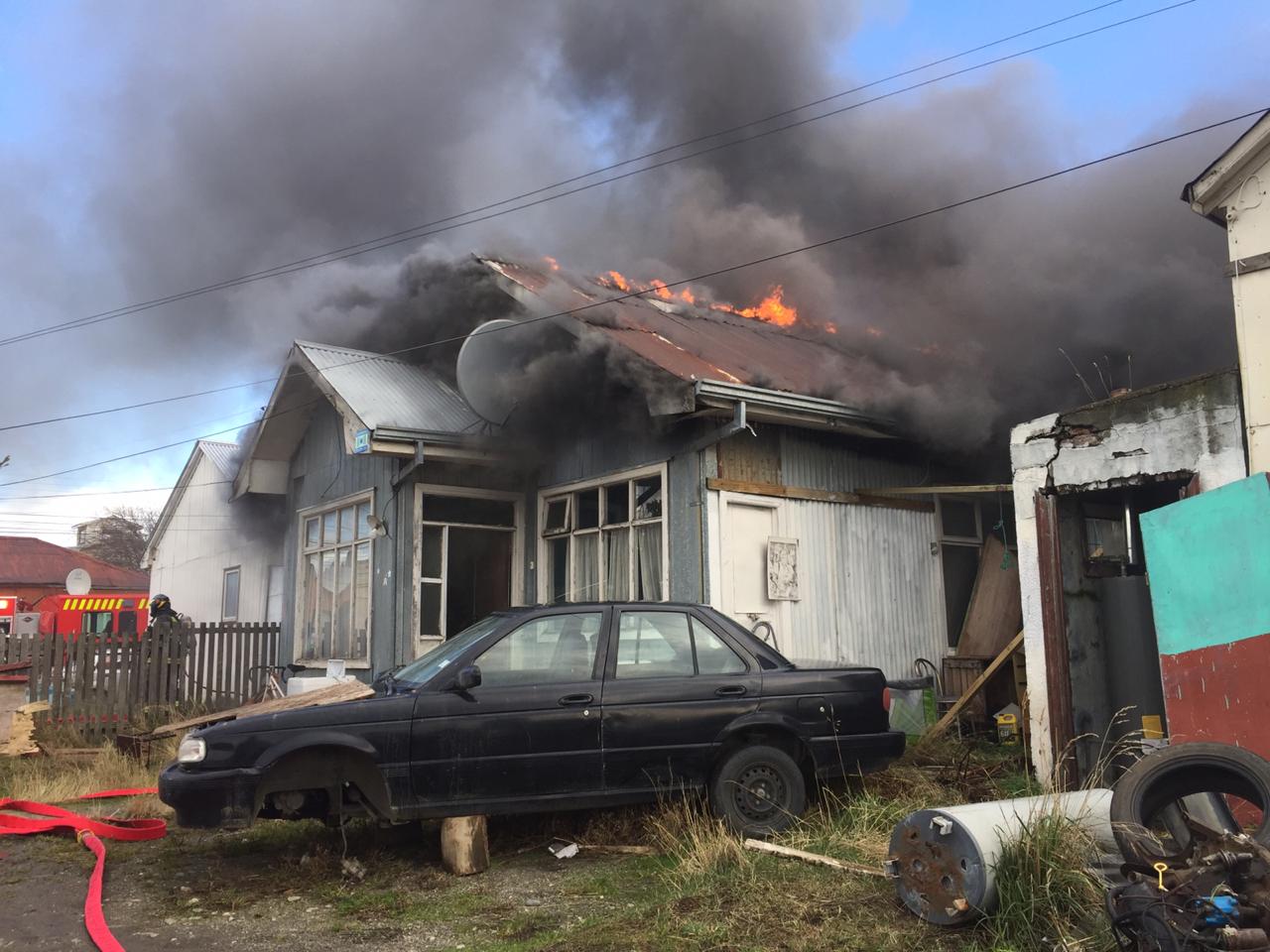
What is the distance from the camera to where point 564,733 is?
610 cm

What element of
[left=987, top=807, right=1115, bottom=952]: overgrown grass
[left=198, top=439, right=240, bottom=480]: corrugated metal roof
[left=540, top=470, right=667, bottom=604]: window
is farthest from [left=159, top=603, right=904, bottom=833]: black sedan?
[left=198, top=439, right=240, bottom=480]: corrugated metal roof

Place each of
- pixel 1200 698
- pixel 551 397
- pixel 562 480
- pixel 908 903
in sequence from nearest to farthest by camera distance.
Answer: pixel 908 903 → pixel 1200 698 → pixel 551 397 → pixel 562 480

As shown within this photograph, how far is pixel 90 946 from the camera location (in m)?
4.82

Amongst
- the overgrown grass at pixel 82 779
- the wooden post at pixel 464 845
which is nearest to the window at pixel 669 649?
the wooden post at pixel 464 845

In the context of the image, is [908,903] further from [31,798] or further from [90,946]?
[31,798]

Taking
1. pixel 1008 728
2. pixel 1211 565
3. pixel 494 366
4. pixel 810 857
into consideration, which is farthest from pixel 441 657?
pixel 1008 728

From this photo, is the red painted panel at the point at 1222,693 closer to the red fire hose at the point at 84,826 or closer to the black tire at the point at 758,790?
the black tire at the point at 758,790

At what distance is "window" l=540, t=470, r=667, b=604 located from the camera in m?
10.1

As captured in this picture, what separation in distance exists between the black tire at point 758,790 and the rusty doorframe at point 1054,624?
2.31m

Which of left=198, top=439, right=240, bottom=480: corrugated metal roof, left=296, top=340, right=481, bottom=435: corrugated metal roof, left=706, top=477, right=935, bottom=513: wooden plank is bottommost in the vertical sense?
left=706, top=477, right=935, bottom=513: wooden plank

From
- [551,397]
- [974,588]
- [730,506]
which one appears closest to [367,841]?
[730,506]

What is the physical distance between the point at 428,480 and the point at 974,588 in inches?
240

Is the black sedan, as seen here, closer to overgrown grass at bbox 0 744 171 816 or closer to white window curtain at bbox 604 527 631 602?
overgrown grass at bbox 0 744 171 816

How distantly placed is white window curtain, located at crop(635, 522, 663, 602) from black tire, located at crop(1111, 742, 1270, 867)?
5.70 m
